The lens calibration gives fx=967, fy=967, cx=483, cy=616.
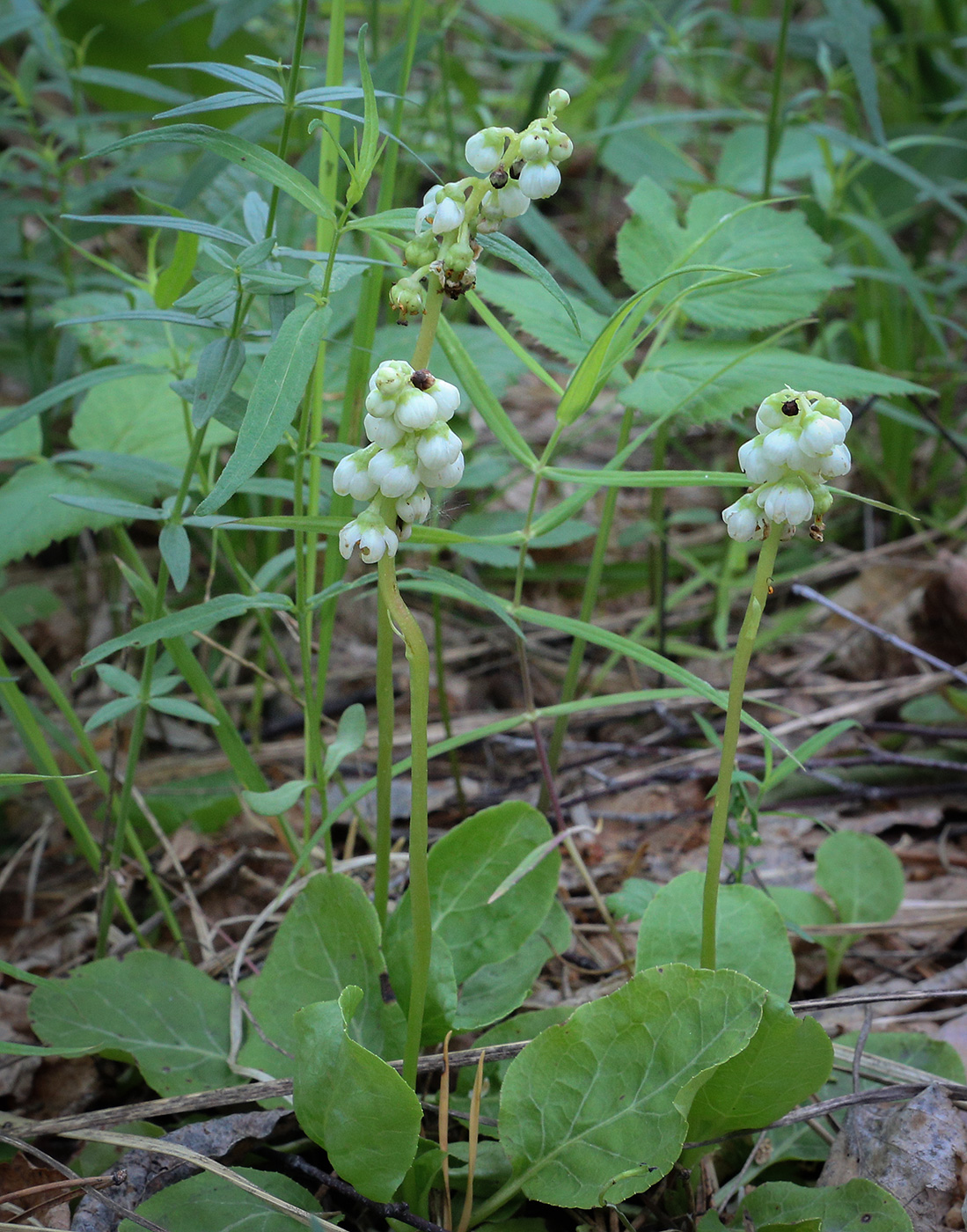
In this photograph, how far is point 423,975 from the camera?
99 centimetres

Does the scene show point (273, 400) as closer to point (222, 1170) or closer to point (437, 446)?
point (437, 446)

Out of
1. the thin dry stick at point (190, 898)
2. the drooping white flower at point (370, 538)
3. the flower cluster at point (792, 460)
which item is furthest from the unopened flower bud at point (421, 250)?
the thin dry stick at point (190, 898)

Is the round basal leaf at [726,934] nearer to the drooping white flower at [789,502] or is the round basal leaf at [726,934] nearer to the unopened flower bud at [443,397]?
the drooping white flower at [789,502]

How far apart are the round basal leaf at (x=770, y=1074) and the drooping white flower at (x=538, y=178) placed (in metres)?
0.84

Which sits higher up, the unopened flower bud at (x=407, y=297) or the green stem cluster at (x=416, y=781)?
the unopened flower bud at (x=407, y=297)

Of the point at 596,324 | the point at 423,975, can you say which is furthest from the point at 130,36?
the point at 423,975

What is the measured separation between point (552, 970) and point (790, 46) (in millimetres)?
2672

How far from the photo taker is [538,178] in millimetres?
887

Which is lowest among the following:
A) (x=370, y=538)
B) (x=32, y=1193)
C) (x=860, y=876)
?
(x=32, y=1193)

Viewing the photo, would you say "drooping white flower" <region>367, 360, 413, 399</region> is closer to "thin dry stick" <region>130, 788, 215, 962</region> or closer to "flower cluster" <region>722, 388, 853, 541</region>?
"flower cluster" <region>722, 388, 853, 541</region>

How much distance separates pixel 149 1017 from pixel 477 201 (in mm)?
1123

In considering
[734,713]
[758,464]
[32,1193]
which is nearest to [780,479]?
[758,464]

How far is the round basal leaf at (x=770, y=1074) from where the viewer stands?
1.01m

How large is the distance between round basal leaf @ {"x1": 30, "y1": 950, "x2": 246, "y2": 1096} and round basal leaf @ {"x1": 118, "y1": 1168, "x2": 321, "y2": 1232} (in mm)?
170
